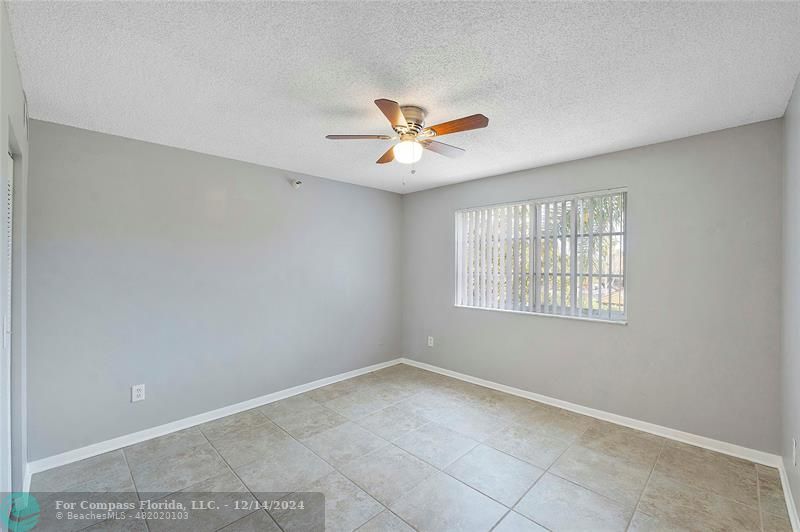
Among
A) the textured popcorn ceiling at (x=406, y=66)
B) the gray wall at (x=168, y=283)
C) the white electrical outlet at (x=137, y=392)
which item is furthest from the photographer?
the white electrical outlet at (x=137, y=392)

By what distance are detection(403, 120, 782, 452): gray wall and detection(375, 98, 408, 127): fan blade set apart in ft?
6.89

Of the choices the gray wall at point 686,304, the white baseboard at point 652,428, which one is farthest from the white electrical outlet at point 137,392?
the gray wall at point 686,304

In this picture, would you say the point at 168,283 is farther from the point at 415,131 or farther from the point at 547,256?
the point at 547,256

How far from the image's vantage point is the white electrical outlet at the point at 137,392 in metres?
2.81

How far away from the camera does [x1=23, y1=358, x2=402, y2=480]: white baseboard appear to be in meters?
2.44

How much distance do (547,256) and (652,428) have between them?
1676 mm

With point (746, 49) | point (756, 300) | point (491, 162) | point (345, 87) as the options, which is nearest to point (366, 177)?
point (491, 162)

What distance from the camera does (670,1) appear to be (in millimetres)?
1356

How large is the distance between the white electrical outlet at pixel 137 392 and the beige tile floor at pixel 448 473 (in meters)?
0.35

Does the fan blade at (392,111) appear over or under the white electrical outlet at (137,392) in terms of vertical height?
over

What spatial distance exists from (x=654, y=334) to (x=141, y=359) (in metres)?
4.15

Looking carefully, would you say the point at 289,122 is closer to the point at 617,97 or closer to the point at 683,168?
the point at 617,97

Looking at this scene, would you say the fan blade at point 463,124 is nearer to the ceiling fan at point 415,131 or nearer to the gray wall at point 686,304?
the ceiling fan at point 415,131

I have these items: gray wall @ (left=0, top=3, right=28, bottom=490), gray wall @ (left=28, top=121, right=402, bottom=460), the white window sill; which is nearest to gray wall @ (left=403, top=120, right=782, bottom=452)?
the white window sill
